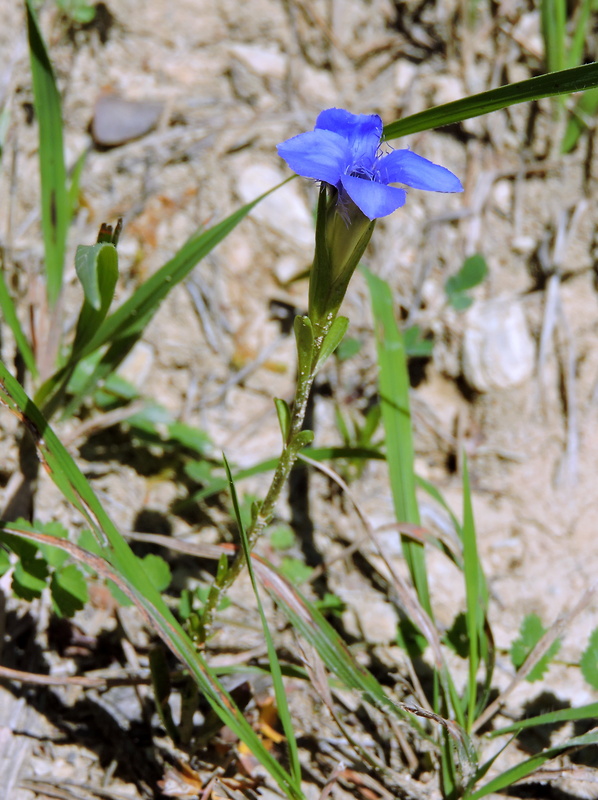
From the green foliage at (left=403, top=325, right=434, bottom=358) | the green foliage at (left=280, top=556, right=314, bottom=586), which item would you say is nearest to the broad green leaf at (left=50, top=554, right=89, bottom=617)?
the green foliage at (left=280, top=556, right=314, bottom=586)

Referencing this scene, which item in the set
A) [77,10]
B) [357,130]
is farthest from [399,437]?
[77,10]

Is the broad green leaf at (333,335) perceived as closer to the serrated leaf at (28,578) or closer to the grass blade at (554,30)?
the serrated leaf at (28,578)

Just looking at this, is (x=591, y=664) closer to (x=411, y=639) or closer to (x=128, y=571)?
(x=411, y=639)

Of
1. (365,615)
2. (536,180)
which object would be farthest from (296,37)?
(365,615)

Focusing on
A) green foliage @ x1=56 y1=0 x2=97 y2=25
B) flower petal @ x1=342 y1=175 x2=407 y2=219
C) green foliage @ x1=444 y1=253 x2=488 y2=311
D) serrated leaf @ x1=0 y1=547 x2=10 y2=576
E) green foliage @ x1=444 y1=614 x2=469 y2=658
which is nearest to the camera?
flower petal @ x1=342 y1=175 x2=407 y2=219

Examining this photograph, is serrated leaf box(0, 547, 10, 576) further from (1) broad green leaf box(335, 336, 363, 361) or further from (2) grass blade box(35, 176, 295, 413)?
(1) broad green leaf box(335, 336, 363, 361)

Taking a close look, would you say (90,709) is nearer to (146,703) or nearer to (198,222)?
(146,703)
